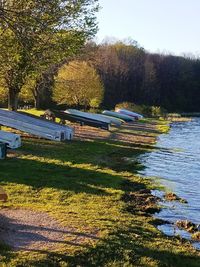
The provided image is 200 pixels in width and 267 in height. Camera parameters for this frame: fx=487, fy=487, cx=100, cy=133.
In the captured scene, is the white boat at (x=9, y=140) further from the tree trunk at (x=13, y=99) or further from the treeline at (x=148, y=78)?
the treeline at (x=148, y=78)

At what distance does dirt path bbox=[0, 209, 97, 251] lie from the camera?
12.1 meters

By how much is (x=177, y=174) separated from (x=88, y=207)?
1031 cm

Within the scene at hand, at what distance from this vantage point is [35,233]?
13.0 meters

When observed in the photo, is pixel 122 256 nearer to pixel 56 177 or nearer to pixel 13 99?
pixel 56 177

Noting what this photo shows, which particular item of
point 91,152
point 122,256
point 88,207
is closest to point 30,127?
point 91,152

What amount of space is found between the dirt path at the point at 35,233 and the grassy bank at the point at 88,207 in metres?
0.05

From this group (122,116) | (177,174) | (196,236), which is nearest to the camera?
(196,236)

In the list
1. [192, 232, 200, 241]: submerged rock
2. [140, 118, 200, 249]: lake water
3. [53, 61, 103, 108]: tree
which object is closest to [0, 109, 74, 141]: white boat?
[140, 118, 200, 249]: lake water

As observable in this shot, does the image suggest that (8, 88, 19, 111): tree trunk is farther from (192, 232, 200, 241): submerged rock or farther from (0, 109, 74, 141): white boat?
(192, 232, 200, 241): submerged rock

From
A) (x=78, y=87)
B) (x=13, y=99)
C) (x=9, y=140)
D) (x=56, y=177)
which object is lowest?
(x=56, y=177)

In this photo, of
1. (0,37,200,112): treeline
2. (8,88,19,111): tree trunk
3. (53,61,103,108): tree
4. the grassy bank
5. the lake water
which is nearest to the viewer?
the grassy bank

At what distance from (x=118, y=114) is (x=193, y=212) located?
172 ft

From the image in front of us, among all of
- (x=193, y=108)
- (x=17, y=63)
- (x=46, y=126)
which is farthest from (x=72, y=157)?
(x=193, y=108)

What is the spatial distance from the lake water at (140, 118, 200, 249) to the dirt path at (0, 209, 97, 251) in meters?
3.16
